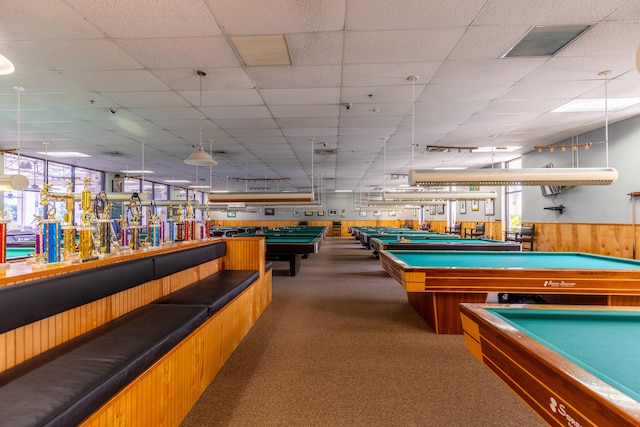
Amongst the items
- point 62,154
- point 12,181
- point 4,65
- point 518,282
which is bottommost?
point 518,282

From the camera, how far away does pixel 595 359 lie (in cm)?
141

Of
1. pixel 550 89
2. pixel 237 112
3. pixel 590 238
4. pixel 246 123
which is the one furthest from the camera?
pixel 590 238

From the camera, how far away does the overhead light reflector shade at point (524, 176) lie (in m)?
4.16

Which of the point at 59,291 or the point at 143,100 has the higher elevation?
the point at 143,100

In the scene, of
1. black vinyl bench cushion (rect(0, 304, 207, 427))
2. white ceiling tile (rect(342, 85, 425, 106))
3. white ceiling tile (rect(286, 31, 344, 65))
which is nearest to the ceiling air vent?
white ceiling tile (rect(342, 85, 425, 106))

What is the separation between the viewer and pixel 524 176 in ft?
14.2

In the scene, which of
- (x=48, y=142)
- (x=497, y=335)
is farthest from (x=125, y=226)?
(x=48, y=142)

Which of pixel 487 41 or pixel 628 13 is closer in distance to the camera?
pixel 628 13

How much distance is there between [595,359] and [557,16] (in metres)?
3.00

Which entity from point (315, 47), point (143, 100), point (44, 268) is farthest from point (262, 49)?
point (44, 268)

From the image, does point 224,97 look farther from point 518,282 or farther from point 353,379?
point 518,282

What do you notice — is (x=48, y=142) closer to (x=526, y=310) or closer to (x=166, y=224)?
(x=166, y=224)

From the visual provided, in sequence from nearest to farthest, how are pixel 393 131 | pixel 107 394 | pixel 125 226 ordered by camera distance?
1. pixel 107 394
2. pixel 125 226
3. pixel 393 131

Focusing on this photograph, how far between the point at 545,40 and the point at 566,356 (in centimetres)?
337
